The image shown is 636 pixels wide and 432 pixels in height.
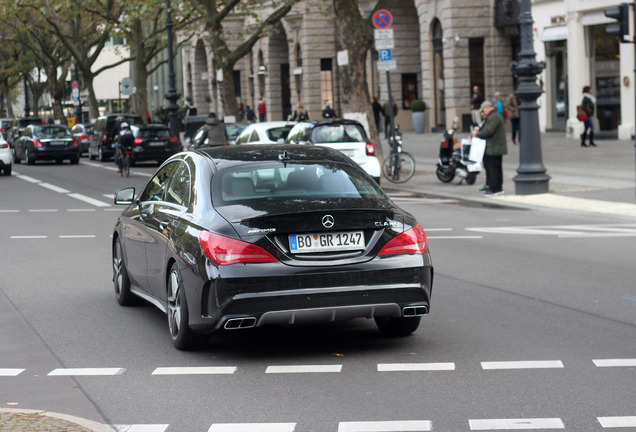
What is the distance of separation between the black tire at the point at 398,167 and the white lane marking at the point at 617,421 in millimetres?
19220

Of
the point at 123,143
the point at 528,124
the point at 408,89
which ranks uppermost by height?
the point at 408,89

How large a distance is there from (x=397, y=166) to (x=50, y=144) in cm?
1855

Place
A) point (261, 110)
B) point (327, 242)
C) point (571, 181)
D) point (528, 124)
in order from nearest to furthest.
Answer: point (327, 242) → point (528, 124) → point (571, 181) → point (261, 110)

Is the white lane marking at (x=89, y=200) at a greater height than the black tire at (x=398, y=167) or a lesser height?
lesser

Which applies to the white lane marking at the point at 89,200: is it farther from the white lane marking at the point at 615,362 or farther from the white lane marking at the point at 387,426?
the white lane marking at the point at 387,426

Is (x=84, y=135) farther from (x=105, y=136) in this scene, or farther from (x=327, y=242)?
(x=327, y=242)

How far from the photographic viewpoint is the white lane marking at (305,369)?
7195mm

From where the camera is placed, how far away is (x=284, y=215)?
7.36 metres

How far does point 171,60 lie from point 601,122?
1659 cm

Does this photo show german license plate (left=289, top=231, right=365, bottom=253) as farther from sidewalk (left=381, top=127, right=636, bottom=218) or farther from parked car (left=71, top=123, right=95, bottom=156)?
parked car (left=71, top=123, right=95, bottom=156)

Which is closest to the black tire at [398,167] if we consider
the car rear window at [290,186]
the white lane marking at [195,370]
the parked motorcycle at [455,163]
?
the parked motorcycle at [455,163]

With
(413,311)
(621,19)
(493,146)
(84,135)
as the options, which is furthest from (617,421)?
(84,135)

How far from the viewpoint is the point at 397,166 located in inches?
990

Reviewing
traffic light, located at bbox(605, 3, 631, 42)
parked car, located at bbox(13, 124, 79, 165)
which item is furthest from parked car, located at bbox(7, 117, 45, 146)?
traffic light, located at bbox(605, 3, 631, 42)
